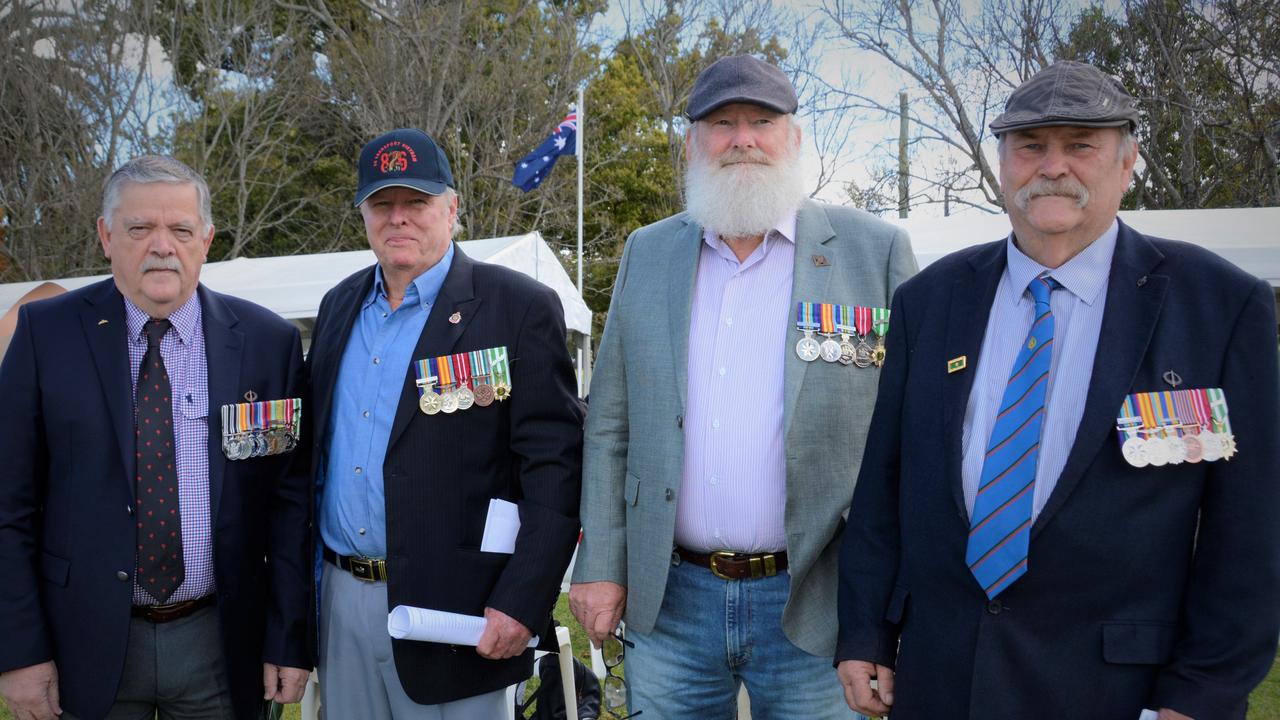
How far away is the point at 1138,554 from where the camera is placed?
63.9 inches

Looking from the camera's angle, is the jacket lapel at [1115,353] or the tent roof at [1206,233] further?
the tent roof at [1206,233]

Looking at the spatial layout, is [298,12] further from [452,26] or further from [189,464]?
[189,464]

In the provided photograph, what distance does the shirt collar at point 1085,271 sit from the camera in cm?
179

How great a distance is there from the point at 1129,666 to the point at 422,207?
215cm

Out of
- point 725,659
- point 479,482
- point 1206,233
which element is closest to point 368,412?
point 479,482

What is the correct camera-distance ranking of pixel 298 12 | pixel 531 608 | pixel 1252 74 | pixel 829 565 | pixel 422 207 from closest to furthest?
pixel 829 565 → pixel 531 608 → pixel 422 207 → pixel 1252 74 → pixel 298 12

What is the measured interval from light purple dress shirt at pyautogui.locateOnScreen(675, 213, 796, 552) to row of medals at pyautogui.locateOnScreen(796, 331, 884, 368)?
0.07m

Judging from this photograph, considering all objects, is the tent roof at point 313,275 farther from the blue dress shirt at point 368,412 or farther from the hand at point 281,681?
the hand at point 281,681

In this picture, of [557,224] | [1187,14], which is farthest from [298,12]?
[1187,14]

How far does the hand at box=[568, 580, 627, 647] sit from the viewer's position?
2416mm

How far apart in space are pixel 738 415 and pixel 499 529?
2.49 ft

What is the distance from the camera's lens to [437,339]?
2.58 meters

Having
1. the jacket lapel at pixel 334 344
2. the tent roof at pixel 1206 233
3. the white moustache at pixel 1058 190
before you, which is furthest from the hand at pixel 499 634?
the tent roof at pixel 1206 233

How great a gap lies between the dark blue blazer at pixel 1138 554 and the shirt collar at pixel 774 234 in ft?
2.48
